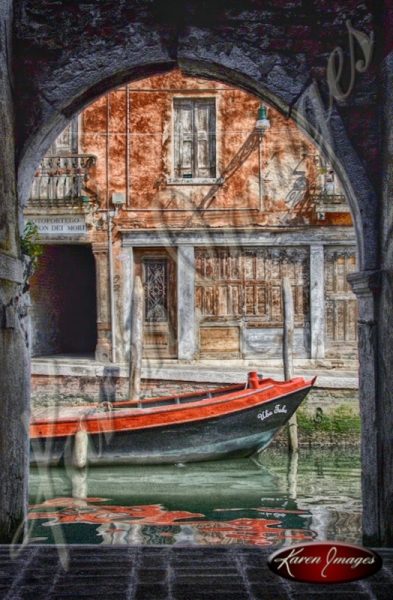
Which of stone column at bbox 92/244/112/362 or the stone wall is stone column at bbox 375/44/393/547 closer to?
the stone wall

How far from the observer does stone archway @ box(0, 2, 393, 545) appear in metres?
4.80

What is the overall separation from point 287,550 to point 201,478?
7818 millimetres

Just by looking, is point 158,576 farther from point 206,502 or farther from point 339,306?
point 339,306

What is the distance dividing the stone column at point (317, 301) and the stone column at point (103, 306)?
3.23m

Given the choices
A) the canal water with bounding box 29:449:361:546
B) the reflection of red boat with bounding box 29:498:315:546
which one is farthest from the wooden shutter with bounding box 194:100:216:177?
the reflection of red boat with bounding box 29:498:315:546

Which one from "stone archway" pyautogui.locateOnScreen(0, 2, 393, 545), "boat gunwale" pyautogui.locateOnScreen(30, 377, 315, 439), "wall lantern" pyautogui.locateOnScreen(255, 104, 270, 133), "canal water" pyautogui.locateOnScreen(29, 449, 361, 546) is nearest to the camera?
"stone archway" pyautogui.locateOnScreen(0, 2, 393, 545)

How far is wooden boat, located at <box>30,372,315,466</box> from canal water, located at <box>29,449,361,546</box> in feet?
0.64

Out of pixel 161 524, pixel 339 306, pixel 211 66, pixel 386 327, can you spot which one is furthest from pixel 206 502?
pixel 339 306

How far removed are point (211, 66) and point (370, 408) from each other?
2011 mm

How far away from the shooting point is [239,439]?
39.3ft

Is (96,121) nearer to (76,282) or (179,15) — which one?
(76,282)

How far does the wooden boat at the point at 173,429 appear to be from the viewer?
37.9 feet

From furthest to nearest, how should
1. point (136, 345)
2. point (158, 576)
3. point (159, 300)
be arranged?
point (159, 300)
point (136, 345)
point (158, 576)

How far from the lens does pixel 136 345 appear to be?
12938 millimetres
